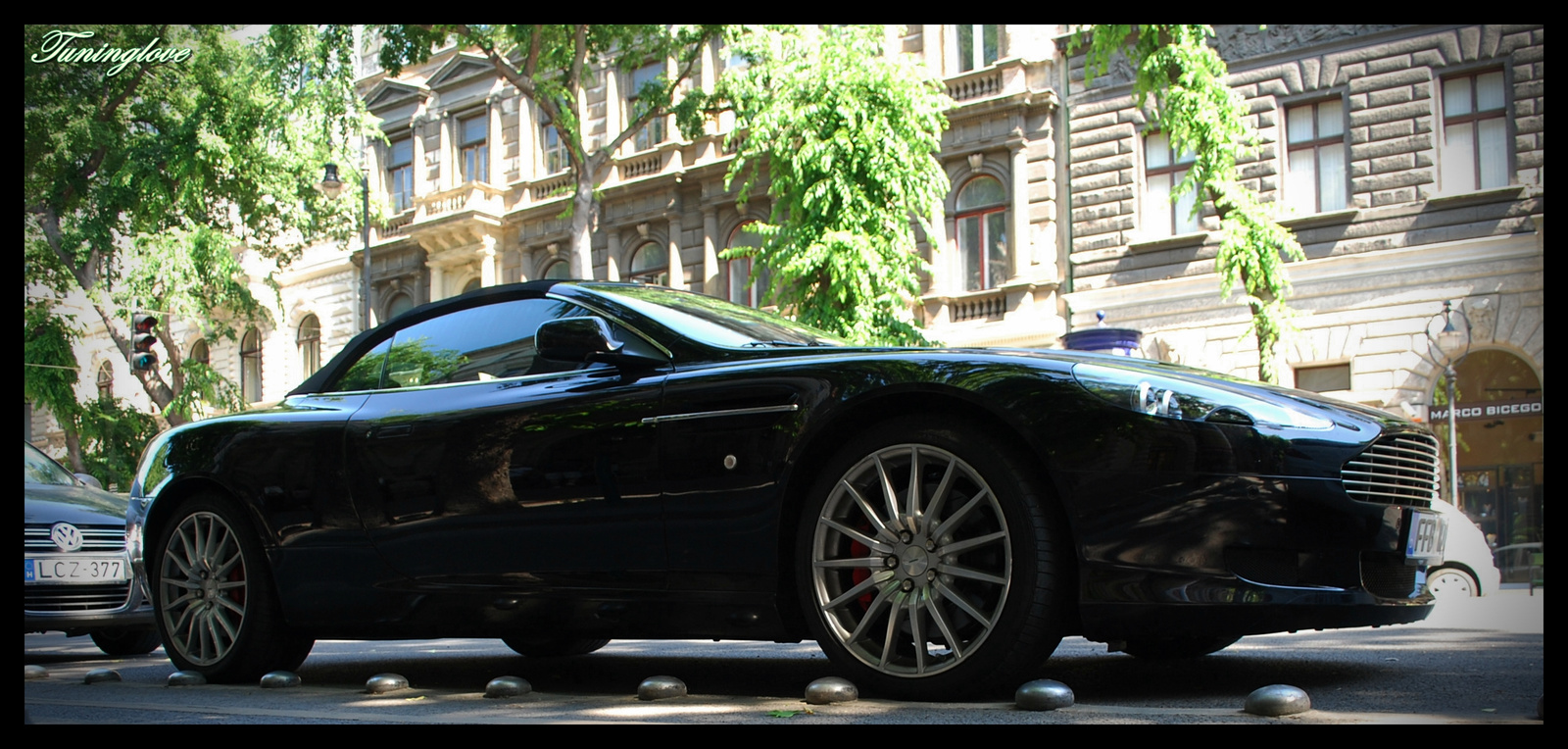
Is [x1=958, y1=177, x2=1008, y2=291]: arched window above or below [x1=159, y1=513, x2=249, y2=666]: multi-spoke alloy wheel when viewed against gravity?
above

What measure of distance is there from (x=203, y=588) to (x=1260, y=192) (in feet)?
58.8

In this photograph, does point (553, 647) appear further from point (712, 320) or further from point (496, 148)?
point (496, 148)

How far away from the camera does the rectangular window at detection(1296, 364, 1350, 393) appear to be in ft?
63.8

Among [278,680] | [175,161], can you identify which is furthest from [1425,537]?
[175,161]

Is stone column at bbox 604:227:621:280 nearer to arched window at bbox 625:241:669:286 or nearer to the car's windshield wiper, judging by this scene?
arched window at bbox 625:241:669:286

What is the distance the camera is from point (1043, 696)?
324cm

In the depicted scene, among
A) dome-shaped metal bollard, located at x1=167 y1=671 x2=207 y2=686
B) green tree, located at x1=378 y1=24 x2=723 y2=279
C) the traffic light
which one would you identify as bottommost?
dome-shaped metal bollard, located at x1=167 y1=671 x2=207 y2=686

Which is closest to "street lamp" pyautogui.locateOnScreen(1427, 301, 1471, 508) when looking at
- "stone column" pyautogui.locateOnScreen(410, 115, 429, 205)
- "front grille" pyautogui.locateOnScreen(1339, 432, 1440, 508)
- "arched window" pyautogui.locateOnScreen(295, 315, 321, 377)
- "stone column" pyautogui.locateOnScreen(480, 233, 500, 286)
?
"front grille" pyautogui.locateOnScreen(1339, 432, 1440, 508)

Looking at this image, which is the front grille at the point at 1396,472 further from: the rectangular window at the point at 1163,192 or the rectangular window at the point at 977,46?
the rectangular window at the point at 977,46

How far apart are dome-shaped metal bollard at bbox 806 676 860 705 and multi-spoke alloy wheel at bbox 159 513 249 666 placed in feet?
8.35

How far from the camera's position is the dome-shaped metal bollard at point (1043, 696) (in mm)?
3238

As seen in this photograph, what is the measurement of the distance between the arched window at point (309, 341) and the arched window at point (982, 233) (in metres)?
17.9
